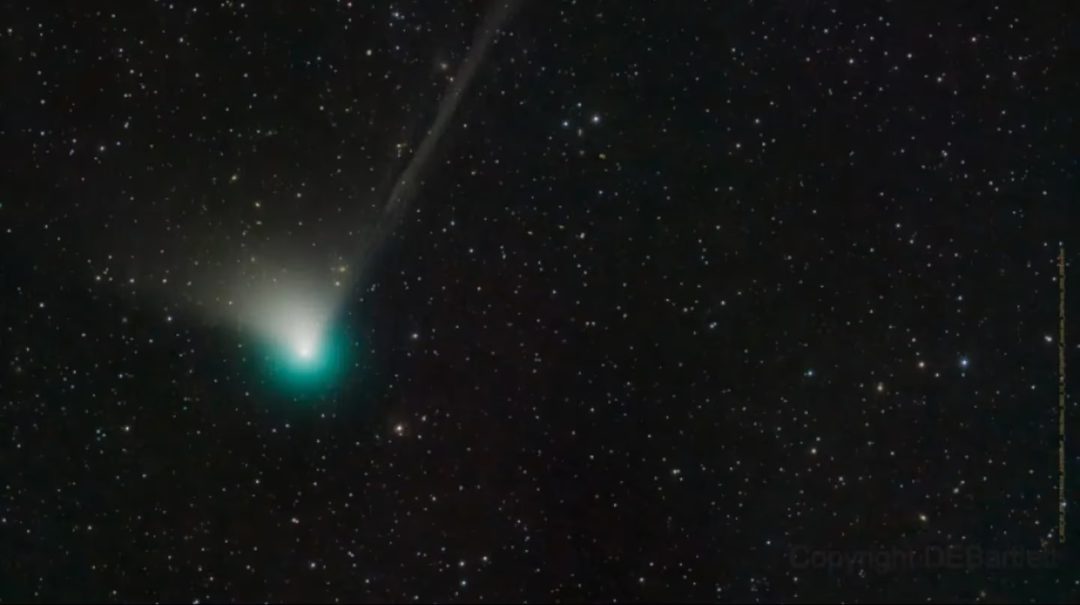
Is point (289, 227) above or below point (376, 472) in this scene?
above

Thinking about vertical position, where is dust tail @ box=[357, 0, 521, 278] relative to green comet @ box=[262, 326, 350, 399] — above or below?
above

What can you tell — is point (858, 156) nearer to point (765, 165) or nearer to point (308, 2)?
point (765, 165)

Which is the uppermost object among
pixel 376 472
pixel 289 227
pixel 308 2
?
pixel 308 2

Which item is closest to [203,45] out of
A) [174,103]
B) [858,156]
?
[174,103]

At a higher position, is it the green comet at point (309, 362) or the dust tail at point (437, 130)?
the dust tail at point (437, 130)

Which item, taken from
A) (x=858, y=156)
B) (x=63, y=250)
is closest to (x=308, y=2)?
(x=63, y=250)

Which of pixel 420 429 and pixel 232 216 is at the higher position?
pixel 232 216

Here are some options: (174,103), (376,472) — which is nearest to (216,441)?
(376,472)

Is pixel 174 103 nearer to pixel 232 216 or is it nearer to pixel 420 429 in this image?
pixel 232 216
